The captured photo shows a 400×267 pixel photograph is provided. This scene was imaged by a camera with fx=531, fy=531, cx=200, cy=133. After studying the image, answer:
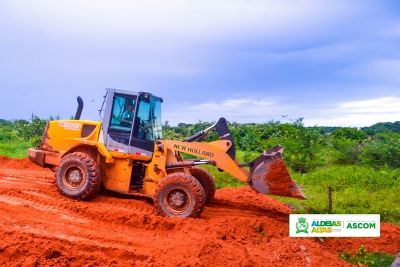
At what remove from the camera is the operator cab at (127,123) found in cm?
1156

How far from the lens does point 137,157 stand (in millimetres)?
11578

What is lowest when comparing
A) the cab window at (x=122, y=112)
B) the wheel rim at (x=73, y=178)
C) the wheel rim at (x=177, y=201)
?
the wheel rim at (x=177, y=201)

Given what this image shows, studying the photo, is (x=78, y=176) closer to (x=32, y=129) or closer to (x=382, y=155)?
(x=382, y=155)

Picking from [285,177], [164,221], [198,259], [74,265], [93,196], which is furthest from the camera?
[93,196]

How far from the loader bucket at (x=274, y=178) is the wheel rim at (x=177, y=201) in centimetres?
145

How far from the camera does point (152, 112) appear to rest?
11977mm

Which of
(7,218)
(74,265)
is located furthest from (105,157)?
(74,265)

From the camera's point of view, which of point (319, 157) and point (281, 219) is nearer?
point (281, 219)

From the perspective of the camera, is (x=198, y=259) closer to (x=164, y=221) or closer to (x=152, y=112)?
(x=164, y=221)

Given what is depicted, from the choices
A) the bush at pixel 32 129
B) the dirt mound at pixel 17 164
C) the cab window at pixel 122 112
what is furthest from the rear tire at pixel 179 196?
the bush at pixel 32 129

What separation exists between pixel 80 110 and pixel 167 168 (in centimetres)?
289

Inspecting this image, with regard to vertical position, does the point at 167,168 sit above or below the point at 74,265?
above

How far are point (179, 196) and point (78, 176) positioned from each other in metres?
2.37

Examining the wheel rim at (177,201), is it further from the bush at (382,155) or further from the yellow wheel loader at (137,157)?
the bush at (382,155)
